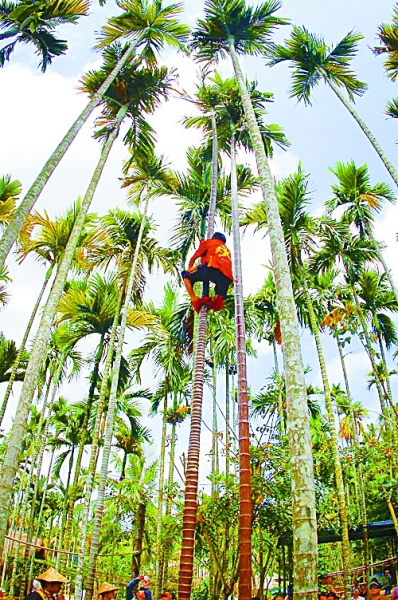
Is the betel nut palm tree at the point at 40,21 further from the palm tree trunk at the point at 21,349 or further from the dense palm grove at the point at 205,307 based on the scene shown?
the palm tree trunk at the point at 21,349

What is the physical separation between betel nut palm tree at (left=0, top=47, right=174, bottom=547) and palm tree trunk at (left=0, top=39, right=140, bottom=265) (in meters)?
0.70

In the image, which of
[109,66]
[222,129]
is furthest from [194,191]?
[109,66]

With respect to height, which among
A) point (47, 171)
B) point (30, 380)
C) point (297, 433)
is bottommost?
point (297, 433)

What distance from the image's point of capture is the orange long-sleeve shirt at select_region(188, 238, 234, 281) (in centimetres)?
866

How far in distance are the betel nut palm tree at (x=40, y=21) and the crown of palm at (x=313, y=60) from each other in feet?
14.7

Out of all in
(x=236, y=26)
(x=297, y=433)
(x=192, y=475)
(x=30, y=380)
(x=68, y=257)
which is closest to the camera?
(x=297, y=433)

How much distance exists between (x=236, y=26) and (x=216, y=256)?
539 centimetres

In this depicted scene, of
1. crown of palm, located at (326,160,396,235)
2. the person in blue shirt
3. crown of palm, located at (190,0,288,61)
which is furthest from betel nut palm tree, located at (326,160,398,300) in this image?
the person in blue shirt

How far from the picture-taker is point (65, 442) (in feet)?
67.5

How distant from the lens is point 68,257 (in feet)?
28.0

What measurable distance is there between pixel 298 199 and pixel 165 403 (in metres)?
8.10

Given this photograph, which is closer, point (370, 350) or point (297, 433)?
point (297, 433)

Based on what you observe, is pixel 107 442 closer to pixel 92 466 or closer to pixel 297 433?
pixel 92 466

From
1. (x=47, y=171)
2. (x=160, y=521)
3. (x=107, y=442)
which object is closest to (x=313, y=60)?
(x=47, y=171)
